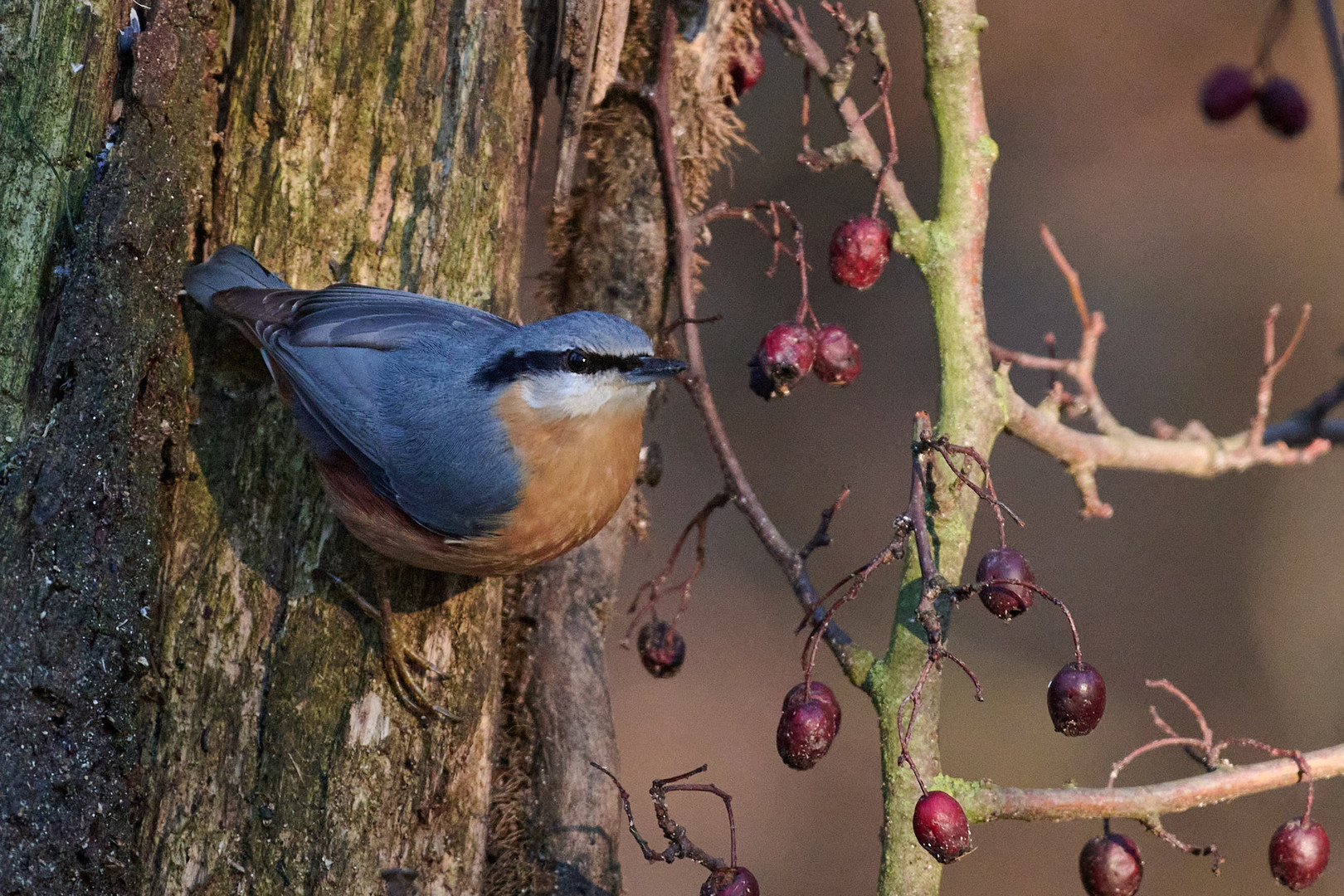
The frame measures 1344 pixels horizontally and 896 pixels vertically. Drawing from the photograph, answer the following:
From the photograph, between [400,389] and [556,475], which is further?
[400,389]

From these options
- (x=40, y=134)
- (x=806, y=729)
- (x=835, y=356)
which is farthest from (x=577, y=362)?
(x=40, y=134)

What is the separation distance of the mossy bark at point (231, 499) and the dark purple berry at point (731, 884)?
730 mm

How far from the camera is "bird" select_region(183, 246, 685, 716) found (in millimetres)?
2197

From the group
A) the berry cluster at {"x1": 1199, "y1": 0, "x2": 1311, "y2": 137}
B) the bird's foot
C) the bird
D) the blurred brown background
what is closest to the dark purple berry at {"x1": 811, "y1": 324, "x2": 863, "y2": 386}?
the bird

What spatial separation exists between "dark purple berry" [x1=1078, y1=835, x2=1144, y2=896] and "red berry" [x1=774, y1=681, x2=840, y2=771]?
1.66ft

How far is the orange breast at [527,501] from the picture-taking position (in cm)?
220

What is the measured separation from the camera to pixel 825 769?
4965mm

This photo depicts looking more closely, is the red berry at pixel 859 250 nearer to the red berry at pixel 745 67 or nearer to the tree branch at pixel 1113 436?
the tree branch at pixel 1113 436

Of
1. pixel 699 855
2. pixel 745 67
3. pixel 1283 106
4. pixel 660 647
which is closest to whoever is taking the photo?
pixel 699 855

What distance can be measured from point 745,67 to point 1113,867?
2014 millimetres

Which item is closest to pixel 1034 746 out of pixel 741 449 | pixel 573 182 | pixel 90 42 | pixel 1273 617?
pixel 1273 617

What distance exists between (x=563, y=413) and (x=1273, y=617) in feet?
12.8

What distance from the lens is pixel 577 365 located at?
86.3 inches

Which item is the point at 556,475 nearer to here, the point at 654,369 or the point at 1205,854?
the point at 654,369
